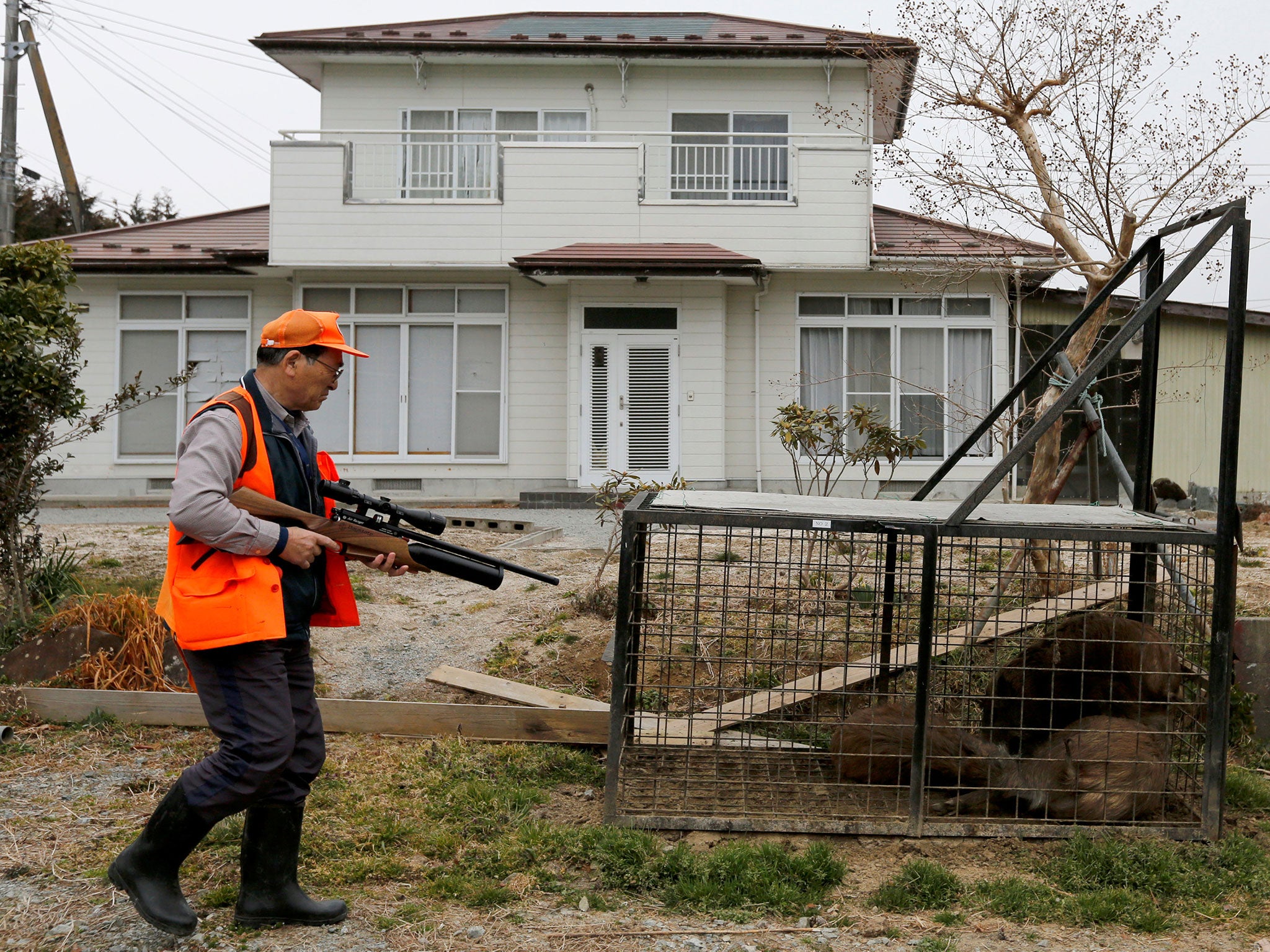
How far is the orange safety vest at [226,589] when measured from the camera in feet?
10.8

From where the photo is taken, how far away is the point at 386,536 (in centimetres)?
372

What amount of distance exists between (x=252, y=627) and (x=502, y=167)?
587 inches

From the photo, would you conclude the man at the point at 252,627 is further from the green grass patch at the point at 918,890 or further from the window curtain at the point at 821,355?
the window curtain at the point at 821,355

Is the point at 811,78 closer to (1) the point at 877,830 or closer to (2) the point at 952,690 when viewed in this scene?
(2) the point at 952,690

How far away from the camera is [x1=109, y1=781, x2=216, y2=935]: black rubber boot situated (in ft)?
11.1

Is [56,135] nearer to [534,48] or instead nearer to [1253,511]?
[534,48]

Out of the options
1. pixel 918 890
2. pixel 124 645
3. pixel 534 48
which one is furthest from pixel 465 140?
pixel 918 890

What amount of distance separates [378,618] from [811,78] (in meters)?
13.4

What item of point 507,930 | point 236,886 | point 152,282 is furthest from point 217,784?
point 152,282

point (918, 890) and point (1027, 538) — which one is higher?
point (1027, 538)

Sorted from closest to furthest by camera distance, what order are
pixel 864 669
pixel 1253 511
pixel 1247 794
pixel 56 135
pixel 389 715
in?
pixel 1247 794, pixel 389 715, pixel 864 669, pixel 1253 511, pixel 56 135

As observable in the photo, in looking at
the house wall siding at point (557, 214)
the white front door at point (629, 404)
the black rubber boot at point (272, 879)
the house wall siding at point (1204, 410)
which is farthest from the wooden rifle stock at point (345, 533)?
the house wall siding at point (1204, 410)

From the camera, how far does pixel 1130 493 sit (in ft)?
18.7

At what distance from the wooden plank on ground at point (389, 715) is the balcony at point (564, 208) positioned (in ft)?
39.4
